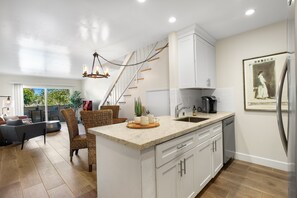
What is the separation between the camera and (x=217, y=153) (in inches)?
84.2

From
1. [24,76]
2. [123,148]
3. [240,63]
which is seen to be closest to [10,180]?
[123,148]

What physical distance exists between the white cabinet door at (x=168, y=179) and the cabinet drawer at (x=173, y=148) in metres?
0.06

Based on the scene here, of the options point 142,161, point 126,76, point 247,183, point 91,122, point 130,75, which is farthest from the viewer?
point 126,76

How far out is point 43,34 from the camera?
2619mm

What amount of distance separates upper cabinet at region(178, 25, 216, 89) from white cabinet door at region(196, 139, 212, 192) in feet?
3.44

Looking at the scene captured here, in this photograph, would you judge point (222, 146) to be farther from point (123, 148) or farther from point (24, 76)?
point (24, 76)

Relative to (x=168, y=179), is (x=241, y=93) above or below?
above

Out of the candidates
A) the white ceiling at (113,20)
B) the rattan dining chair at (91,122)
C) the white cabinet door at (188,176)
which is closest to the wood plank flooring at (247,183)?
the white cabinet door at (188,176)

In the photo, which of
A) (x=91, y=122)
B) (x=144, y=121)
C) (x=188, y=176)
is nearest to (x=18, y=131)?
(x=91, y=122)

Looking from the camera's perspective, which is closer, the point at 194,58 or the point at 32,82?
the point at 194,58

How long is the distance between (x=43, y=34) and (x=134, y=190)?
297cm

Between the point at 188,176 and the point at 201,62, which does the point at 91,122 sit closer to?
the point at 188,176

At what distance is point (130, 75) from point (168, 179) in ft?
10.4

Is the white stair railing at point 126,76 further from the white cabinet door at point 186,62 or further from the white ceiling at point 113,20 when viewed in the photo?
the white cabinet door at point 186,62
